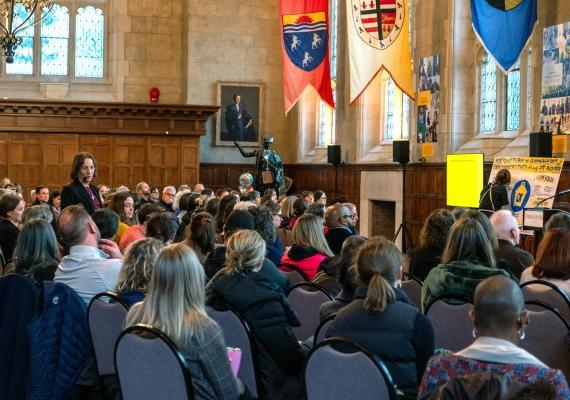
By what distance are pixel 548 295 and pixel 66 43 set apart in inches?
763

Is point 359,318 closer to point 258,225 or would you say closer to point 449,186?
point 258,225

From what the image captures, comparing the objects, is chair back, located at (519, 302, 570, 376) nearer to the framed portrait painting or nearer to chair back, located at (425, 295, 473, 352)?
chair back, located at (425, 295, 473, 352)

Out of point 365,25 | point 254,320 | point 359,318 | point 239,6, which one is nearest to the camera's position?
point 359,318

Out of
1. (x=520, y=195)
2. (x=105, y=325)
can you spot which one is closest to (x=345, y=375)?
(x=105, y=325)

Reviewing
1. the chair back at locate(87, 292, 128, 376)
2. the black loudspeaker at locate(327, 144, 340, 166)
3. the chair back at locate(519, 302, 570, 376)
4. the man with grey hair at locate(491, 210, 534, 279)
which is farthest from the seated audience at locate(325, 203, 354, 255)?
the black loudspeaker at locate(327, 144, 340, 166)

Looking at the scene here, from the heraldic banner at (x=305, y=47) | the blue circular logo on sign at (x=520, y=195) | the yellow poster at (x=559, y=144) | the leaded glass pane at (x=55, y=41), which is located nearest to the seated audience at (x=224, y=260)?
the blue circular logo on sign at (x=520, y=195)

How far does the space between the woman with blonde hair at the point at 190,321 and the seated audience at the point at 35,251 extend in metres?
1.69

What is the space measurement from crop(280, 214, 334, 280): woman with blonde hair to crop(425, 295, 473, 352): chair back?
1.75m

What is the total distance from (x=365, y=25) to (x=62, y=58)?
36.3 feet

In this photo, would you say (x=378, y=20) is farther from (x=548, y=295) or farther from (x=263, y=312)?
(x=263, y=312)

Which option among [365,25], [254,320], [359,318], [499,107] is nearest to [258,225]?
[254,320]

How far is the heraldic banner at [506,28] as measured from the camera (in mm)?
11226

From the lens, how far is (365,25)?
1349cm

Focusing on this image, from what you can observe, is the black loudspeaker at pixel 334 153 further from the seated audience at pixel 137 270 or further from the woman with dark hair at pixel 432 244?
the seated audience at pixel 137 270
